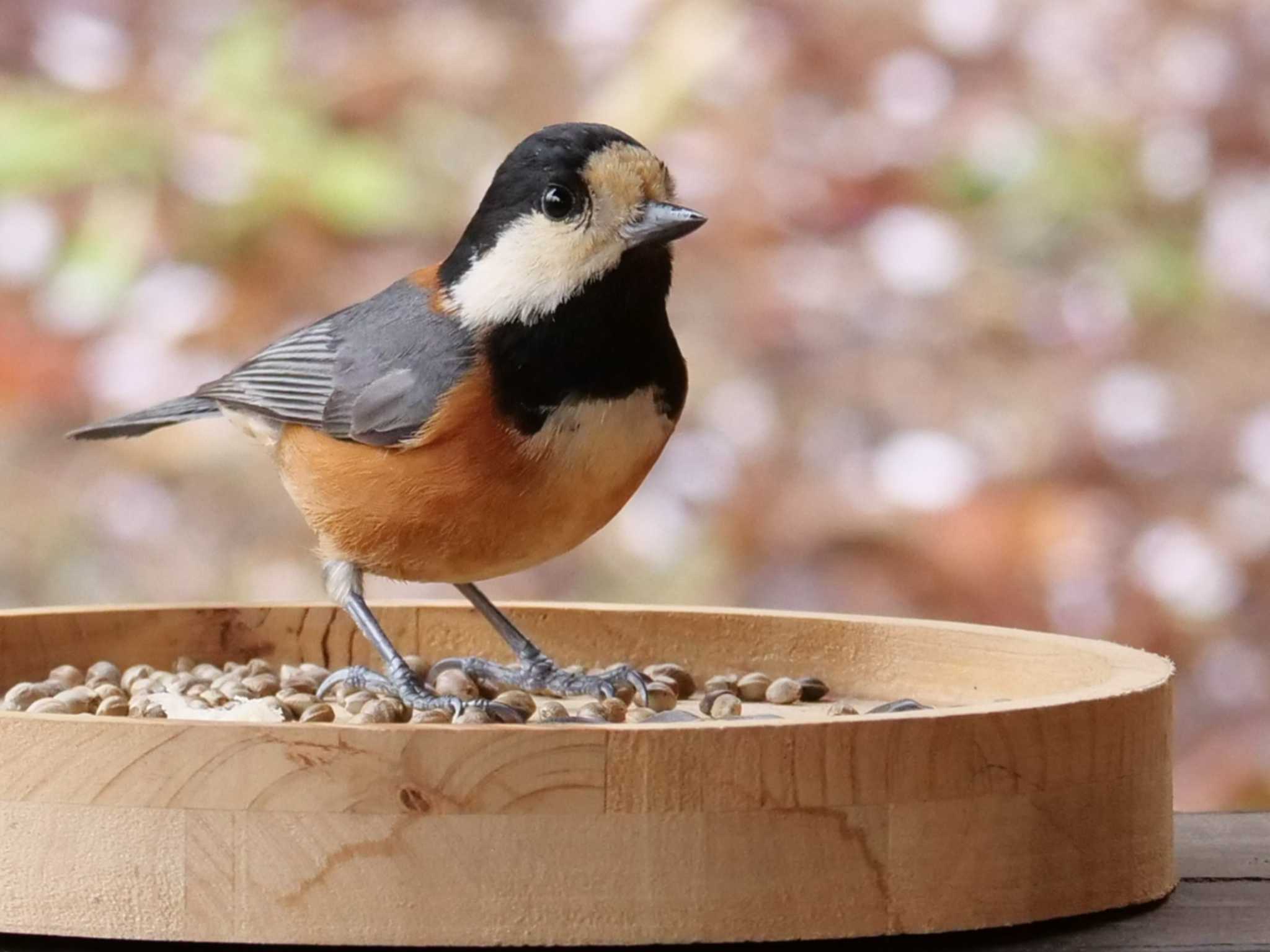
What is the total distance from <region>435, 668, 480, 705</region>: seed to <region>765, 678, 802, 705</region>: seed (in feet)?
1.32

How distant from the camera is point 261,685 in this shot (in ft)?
8.73

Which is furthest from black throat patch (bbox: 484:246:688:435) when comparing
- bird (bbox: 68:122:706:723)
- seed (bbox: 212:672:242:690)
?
seed (bbox: 212:672:242:690)

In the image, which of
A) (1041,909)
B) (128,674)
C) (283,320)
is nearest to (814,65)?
(283,320)

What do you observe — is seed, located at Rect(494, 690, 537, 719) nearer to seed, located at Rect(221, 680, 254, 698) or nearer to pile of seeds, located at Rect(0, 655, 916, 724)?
pile of seeds, located at Rect(0, 655, 916, 724)

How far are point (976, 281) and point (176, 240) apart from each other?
220 cm

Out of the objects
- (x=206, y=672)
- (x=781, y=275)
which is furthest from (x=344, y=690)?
(x=781, y=275)

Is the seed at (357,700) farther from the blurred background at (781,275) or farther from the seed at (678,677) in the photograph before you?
the blurred background at (781,275)

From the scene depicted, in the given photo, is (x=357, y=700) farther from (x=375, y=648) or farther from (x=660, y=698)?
(x=660, y=698)

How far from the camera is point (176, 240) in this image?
5.42 meters

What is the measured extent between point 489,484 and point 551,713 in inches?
11.6

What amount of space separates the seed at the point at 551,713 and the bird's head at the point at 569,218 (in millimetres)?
487

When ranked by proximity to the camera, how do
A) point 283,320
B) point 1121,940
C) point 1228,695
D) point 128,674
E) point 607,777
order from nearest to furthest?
point 607,777 < point 1121,940 < point 128,674 < point 1228,695 < point 283,320

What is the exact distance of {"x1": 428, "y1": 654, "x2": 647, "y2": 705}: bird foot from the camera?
2.68 metres

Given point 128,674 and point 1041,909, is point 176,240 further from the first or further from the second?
point 1041,909
